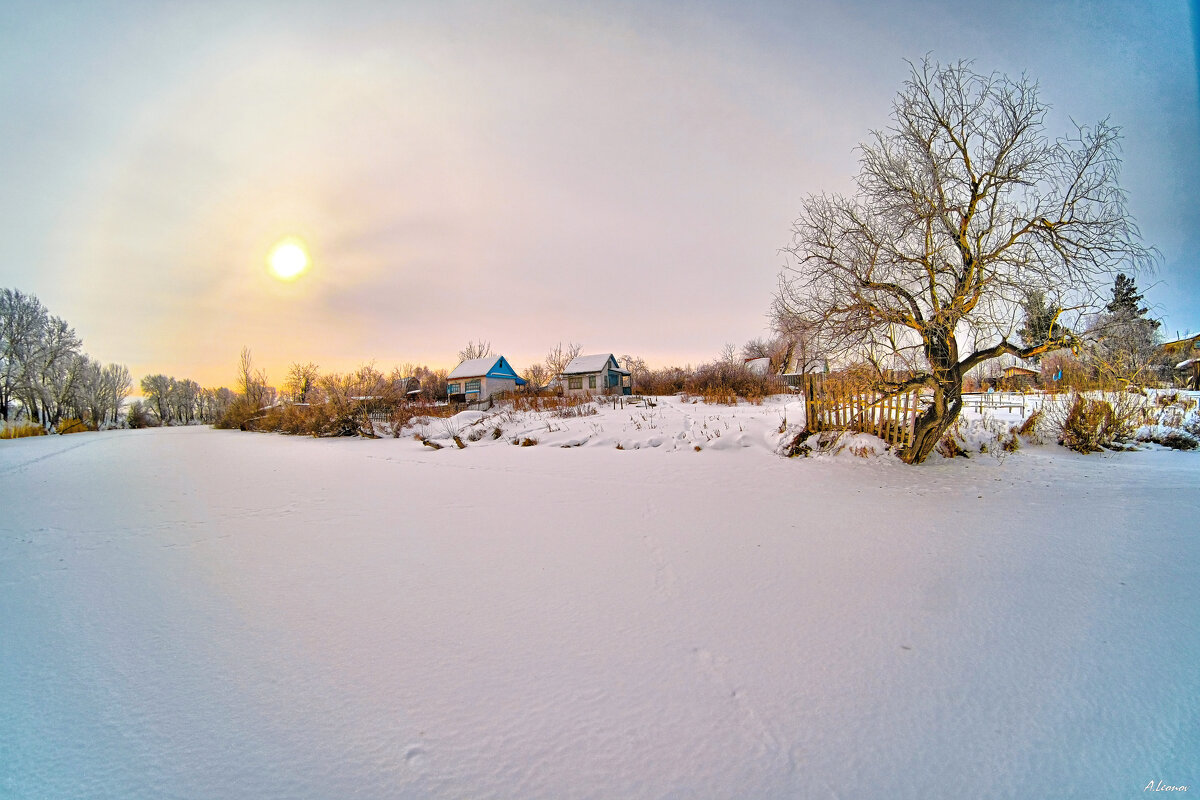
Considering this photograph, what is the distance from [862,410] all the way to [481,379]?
35.2 metres

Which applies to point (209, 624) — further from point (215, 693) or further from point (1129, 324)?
point (1129, 324)

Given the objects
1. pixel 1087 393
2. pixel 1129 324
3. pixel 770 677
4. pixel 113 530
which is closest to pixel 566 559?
pixel 770 677

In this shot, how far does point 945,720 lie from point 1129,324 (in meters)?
9.57

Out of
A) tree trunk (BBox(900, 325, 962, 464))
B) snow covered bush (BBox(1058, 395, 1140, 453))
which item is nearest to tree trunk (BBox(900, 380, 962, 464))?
tree trunk (BBox(900, 325, 962, 464))

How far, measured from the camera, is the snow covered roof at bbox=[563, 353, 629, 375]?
41906 mm

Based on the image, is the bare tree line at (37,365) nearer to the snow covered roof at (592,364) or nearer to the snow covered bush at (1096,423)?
the snow covered roof at (592,364)

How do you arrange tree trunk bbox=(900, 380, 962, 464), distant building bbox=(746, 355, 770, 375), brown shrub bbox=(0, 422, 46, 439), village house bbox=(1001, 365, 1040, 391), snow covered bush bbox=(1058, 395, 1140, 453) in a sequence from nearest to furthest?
tree trunk bbox=(900, 380, 962, 464), snow covered bush bbox=(1058, 395, 1140, 453), village house bbox=(1001, 365, 1040, 391), brown shrub bbox=(0, 422, 46, 439), distant building bbox=(746, 355, 770, 375)

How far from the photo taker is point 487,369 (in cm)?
4075

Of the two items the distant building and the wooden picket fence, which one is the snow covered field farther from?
the distant building

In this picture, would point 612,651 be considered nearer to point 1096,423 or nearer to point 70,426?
point 1096,423

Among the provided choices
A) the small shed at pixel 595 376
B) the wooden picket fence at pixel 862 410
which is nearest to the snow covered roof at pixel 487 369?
the small shed at pixel 595 376

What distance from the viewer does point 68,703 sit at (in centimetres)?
214

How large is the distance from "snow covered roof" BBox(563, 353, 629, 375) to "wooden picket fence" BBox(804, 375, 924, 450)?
32.3 metres

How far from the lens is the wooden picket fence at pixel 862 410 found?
8.39 metres
